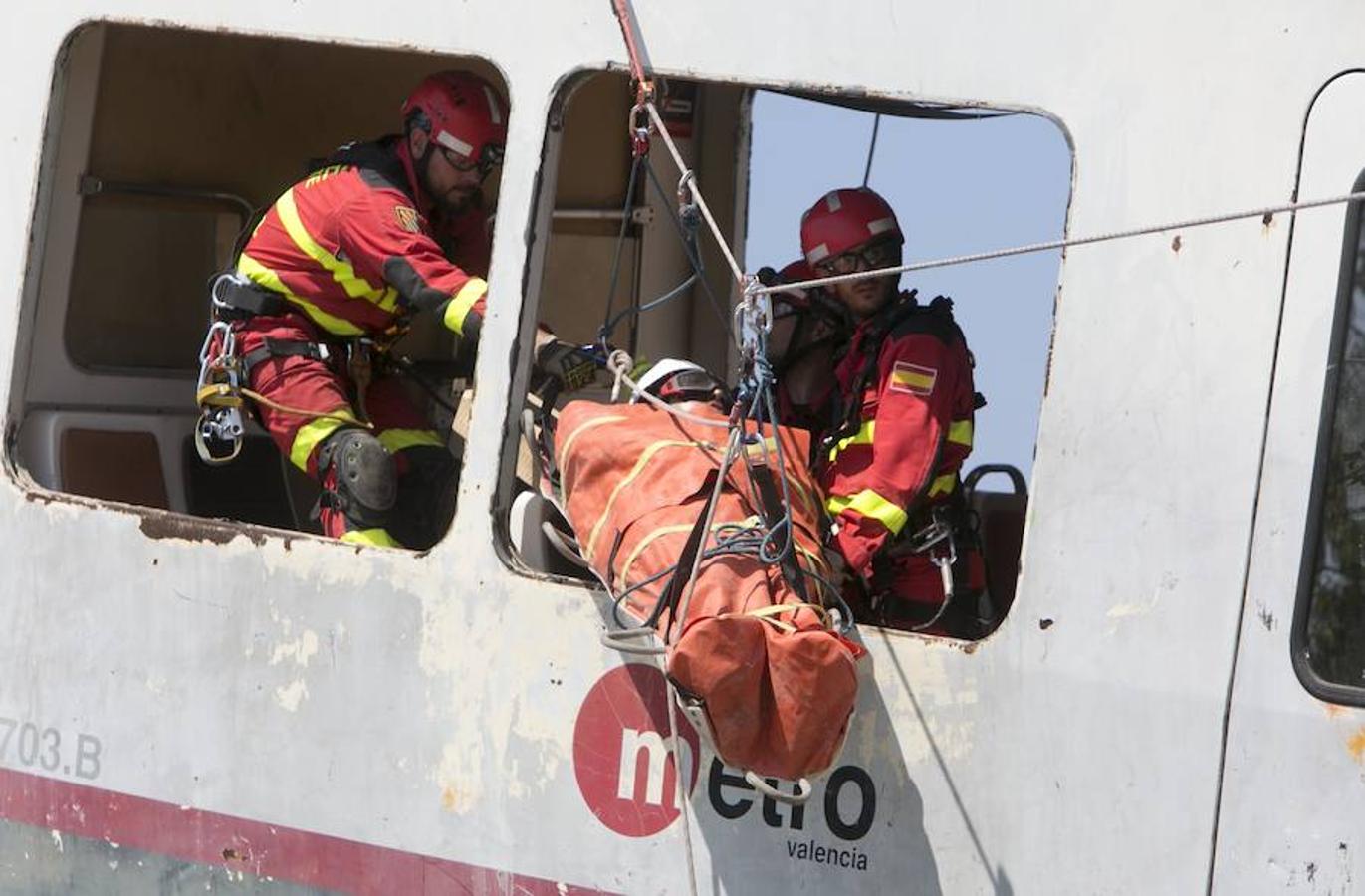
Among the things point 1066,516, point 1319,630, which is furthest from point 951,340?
point 1319,630

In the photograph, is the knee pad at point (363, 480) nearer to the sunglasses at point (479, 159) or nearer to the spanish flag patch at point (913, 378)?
the sunglasses at point (479, 159)

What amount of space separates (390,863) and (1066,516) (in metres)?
1.61

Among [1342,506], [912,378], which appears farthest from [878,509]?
[1342,506]

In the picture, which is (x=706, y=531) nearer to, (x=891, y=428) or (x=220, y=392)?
(x=891, y=428)

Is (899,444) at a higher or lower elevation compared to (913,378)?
lower

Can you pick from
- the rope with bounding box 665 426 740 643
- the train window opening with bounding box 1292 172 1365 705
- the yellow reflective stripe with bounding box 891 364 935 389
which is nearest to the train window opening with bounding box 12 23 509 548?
the rope with bounding box 665 426 740 643

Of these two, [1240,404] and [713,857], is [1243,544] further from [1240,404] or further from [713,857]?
[713,857]

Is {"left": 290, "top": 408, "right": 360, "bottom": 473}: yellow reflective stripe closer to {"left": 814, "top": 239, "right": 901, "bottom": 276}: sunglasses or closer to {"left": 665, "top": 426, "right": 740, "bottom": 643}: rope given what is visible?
{"left": 814, "top": 239, "right": 901, "bottom": 276}: sunglasses

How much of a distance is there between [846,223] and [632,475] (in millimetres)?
1329

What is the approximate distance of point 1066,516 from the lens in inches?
147

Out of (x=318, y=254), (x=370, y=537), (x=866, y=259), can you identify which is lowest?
(x=370, y=537)

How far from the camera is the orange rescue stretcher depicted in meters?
3.50

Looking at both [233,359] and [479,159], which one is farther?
[479,159]

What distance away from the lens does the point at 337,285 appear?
5.06 meters
